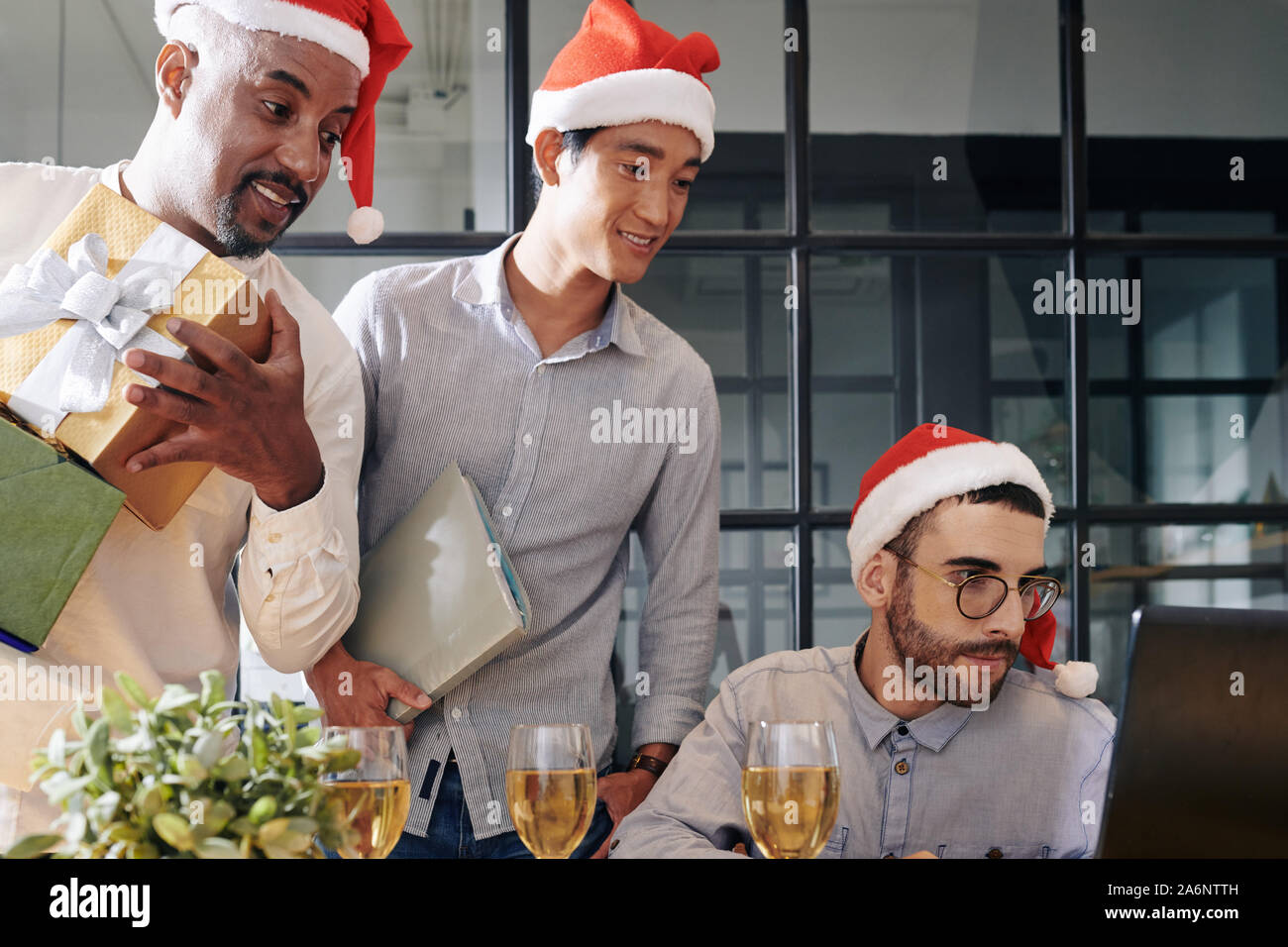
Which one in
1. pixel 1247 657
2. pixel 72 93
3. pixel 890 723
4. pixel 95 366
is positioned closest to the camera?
pixel 1247 657

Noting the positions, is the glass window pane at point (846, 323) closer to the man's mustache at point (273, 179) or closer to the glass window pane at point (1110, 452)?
the glass window pane at point (1110, 452)

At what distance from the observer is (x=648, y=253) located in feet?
5.71

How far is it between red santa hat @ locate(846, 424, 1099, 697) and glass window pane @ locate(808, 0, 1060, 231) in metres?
0.75

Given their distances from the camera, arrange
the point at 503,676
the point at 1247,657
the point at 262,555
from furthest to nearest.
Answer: the point at 503,676, the point at 262,555, the point at 1247,657

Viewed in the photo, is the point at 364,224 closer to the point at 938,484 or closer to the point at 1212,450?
the point at 938,484

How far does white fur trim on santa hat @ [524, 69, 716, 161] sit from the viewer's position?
1741mm

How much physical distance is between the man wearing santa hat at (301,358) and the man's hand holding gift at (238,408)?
1 cm

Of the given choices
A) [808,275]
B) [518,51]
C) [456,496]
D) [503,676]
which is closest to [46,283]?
[456,496]

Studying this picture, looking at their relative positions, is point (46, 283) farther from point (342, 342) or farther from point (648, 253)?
point (648, 253)

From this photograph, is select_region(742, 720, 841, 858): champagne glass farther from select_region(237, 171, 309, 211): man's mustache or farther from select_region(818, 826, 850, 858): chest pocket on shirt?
select_region(237, 171, 309, 211): man's mustache

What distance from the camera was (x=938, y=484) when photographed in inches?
67.8

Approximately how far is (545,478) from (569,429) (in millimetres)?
86

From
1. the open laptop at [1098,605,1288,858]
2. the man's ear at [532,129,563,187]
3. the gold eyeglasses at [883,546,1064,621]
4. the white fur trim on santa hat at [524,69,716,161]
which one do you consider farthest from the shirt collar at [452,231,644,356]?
the open laptop at [1098,605,1288,858]

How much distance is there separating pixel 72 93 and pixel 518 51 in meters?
0.89
